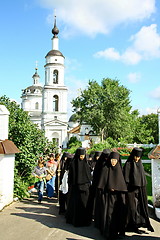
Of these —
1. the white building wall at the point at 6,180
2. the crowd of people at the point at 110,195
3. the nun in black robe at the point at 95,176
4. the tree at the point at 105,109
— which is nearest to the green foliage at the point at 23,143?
the white building wall at the point at 6,180

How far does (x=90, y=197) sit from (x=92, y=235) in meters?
1.08

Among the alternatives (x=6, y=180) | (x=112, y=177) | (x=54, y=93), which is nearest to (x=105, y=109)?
(x=54, y=93)

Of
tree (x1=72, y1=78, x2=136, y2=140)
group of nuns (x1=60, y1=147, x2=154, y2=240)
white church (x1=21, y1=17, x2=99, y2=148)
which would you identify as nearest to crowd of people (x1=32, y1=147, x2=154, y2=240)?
group of nuns (x1=60, y1=147, x2=154, y2=240)

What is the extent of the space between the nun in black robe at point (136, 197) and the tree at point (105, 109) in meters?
29.8

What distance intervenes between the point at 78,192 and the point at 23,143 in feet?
11.2

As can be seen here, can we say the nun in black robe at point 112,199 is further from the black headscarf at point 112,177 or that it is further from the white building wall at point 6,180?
the white building wall at point 6,180

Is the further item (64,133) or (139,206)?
(64,133)

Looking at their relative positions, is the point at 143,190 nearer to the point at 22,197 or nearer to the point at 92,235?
the point at 92,235

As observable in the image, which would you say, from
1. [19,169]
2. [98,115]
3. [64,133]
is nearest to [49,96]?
[64,133]

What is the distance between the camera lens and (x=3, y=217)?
20.9ft

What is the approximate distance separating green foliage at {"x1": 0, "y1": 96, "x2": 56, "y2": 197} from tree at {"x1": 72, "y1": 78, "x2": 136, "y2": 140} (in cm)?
2645

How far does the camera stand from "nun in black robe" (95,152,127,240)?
5203 mm

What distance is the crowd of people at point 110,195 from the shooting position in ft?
17.3

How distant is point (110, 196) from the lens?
533cm
